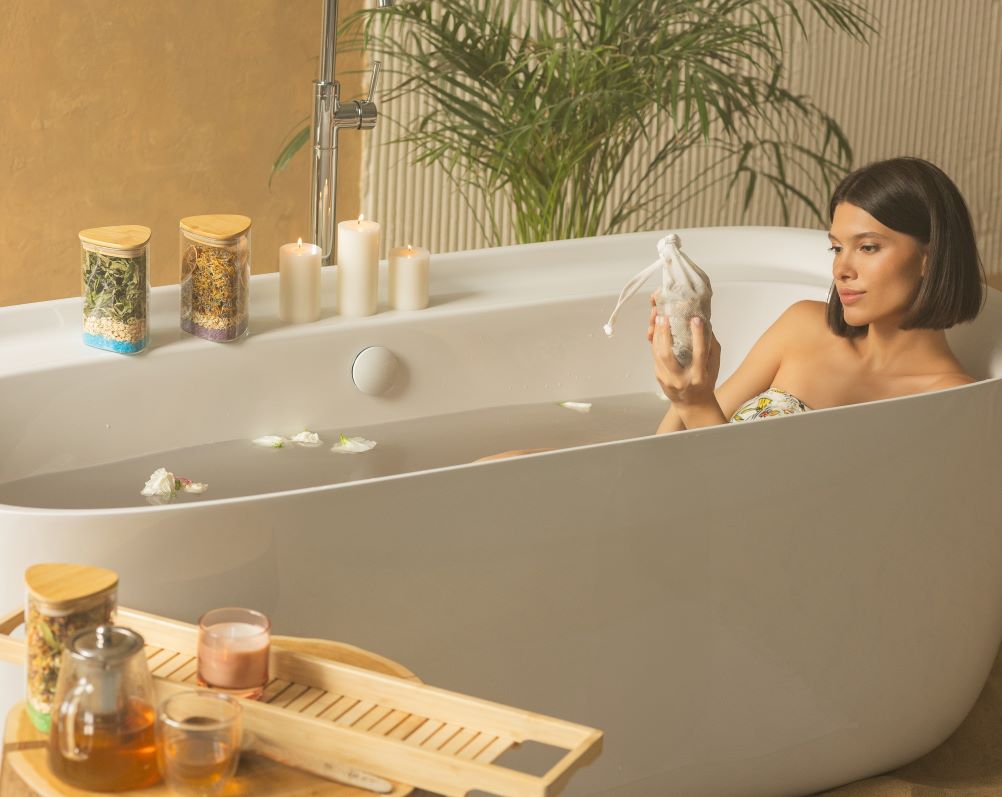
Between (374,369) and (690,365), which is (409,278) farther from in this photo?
(690,365)

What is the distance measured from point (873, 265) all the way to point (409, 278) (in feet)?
2.44

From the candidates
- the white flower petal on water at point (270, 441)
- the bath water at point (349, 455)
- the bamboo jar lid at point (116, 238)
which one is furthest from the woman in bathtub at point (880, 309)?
the bamboo jar lid at point (116, 238)

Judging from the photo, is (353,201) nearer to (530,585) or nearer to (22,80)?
(22,80)

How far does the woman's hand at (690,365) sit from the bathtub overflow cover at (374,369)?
57cm

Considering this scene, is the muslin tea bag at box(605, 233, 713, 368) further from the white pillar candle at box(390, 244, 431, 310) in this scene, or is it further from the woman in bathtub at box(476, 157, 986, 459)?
the white pillar candle at box(390, 244, 431, 310)

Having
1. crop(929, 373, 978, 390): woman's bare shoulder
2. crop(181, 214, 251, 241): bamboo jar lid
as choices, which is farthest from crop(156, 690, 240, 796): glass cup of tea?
crop(929, 373, 978, 390): woman's bare shoulder

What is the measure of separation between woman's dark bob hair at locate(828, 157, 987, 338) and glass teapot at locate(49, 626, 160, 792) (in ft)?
4.11

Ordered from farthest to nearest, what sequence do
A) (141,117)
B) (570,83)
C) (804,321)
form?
1. (141,117)
2. (570,83)
3. (804,321)

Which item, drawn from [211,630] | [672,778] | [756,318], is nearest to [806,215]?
[756,318]

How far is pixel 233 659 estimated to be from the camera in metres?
1.24

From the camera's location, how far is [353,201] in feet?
11.9

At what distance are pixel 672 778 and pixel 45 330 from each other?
1102mm

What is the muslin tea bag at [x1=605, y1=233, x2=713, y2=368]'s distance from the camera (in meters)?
1.80

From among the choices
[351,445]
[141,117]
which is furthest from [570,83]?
[141,117]
